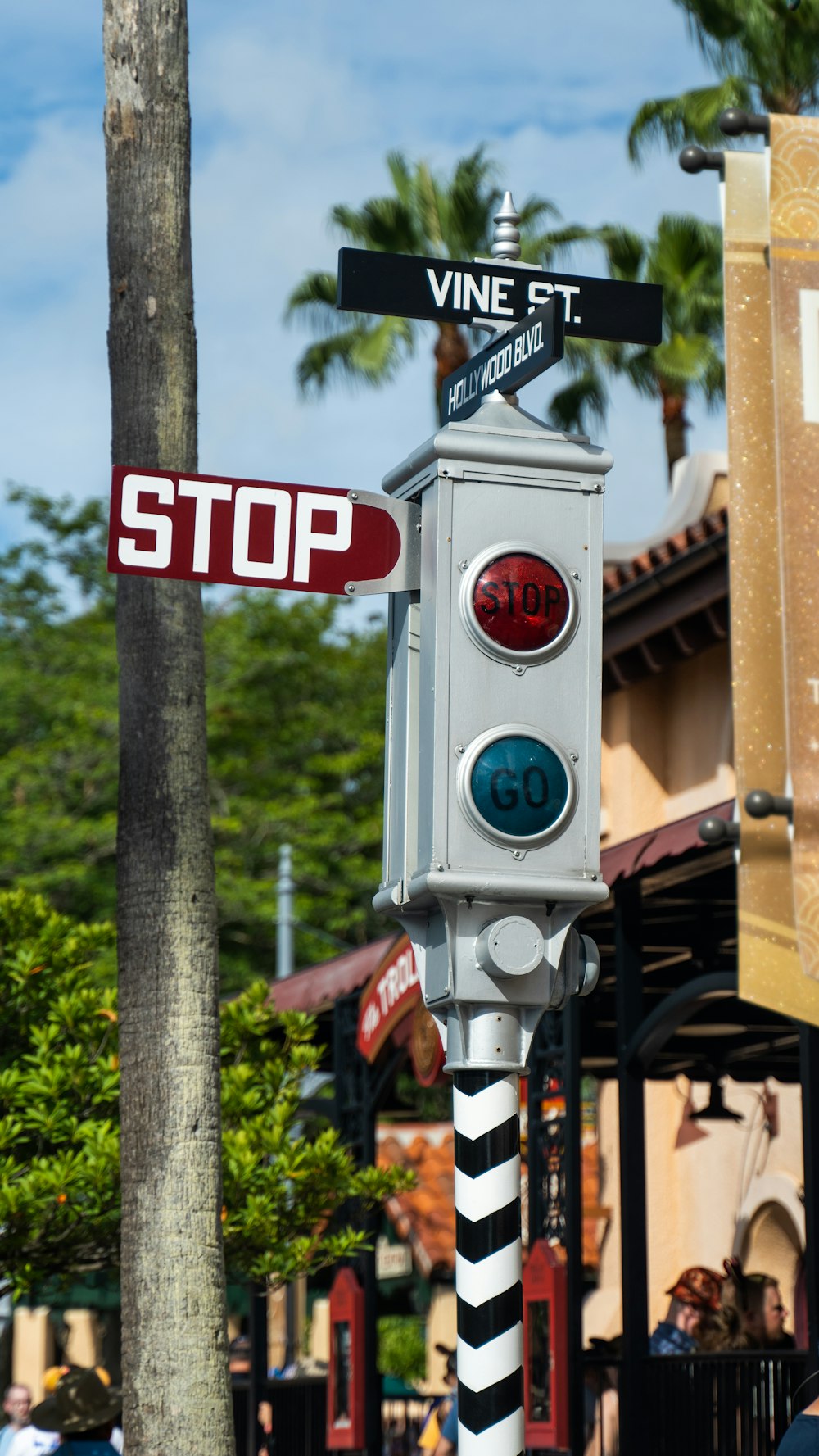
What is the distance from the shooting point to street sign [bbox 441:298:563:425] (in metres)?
4.64

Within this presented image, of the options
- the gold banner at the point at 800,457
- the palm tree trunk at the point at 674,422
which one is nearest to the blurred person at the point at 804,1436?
the gold banner at the point at 800,457

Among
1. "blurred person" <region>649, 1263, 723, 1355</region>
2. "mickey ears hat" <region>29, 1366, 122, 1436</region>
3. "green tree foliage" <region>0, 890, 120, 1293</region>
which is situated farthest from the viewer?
"blurred person" <region>649, 1263, 723, 1355</region>

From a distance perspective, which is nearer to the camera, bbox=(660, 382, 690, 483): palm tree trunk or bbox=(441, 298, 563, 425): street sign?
bbox=(441, 298, 563, 425): street sign

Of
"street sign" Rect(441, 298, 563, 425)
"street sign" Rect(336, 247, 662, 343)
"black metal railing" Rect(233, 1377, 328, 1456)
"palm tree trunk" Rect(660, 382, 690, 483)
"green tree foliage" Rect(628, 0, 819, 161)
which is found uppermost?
"green tree foliage" Rect(628, 0, 819, 161)

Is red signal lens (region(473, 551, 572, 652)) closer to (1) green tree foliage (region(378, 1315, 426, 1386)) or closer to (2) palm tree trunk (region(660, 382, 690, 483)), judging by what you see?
(2) palm tree trunk (region(660, 382, 690, 483))

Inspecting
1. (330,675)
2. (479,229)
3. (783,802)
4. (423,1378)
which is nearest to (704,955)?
(783,802)

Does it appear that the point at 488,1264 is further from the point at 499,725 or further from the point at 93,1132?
the point at 93,1132

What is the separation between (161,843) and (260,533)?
6.40ft

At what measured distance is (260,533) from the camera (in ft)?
15.1

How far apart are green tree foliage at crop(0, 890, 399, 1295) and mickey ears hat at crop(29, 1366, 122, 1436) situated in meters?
0.58

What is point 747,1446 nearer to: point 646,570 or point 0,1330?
point 646,570

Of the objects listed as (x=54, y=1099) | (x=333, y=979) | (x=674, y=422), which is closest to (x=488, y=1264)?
(x=54, y=1099)

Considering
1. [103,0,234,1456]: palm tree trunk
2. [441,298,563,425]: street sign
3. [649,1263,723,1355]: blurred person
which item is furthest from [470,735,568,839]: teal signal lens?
[649,1263,723,1355]: blurred person

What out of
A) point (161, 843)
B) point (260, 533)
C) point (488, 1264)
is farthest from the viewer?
point (161, 843)
